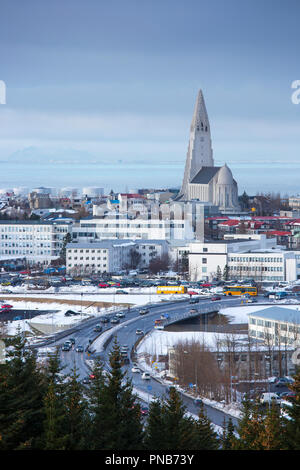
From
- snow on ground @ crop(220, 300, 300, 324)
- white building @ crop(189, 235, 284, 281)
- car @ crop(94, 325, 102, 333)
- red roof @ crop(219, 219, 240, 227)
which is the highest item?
red roof @ crop(219, 219, 240, 227)

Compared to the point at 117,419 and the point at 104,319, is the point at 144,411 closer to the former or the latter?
the point at 117,419

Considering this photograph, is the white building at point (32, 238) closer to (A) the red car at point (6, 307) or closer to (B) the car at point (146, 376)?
(A) the red car at point (6, 307)

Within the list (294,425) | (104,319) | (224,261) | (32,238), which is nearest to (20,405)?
(294,425)

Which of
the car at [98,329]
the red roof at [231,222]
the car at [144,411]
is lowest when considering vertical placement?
the car at [144,411]

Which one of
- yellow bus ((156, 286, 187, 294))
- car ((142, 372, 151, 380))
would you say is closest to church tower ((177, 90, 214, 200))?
yellow bus ((156, 286, 187, 294))

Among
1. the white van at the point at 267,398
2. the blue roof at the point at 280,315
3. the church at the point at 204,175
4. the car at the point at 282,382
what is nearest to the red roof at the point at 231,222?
the church at the point at 204,175

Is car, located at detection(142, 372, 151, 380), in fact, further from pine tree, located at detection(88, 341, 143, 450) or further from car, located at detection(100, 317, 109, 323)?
pine tree, located at detection(88, 341, 143, 450)
